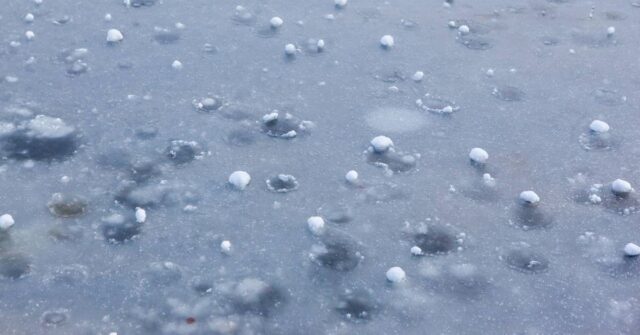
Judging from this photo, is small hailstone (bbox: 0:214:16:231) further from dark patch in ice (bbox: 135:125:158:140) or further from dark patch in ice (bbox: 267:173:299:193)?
dark patch in ice (bbox: 267:173:299:193)

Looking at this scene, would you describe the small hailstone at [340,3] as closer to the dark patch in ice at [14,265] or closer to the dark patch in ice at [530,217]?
the dark patch in ice at [530,217]

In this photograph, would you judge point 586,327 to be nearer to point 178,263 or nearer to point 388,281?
point 388,281

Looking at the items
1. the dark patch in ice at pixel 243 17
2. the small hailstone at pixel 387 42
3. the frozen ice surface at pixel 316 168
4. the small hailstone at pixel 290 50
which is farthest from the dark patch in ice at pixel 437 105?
the dark patch in ice at pixel 243 17

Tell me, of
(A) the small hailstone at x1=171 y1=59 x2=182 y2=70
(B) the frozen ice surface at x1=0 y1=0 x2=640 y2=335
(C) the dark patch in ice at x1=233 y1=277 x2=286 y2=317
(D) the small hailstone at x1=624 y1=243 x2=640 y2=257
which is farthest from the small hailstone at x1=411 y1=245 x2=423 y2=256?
(A) the small hailstone at x1=171 y1=59 x2=182 y2=70

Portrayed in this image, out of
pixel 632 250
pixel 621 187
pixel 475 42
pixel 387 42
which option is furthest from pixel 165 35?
pixel 632 250

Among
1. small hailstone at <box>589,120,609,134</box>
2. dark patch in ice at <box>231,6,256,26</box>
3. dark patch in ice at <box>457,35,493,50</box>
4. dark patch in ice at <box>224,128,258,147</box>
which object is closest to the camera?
dark patch in ice at <box>224,128,258,147</box>

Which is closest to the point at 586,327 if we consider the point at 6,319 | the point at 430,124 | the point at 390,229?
the point at 390,229
